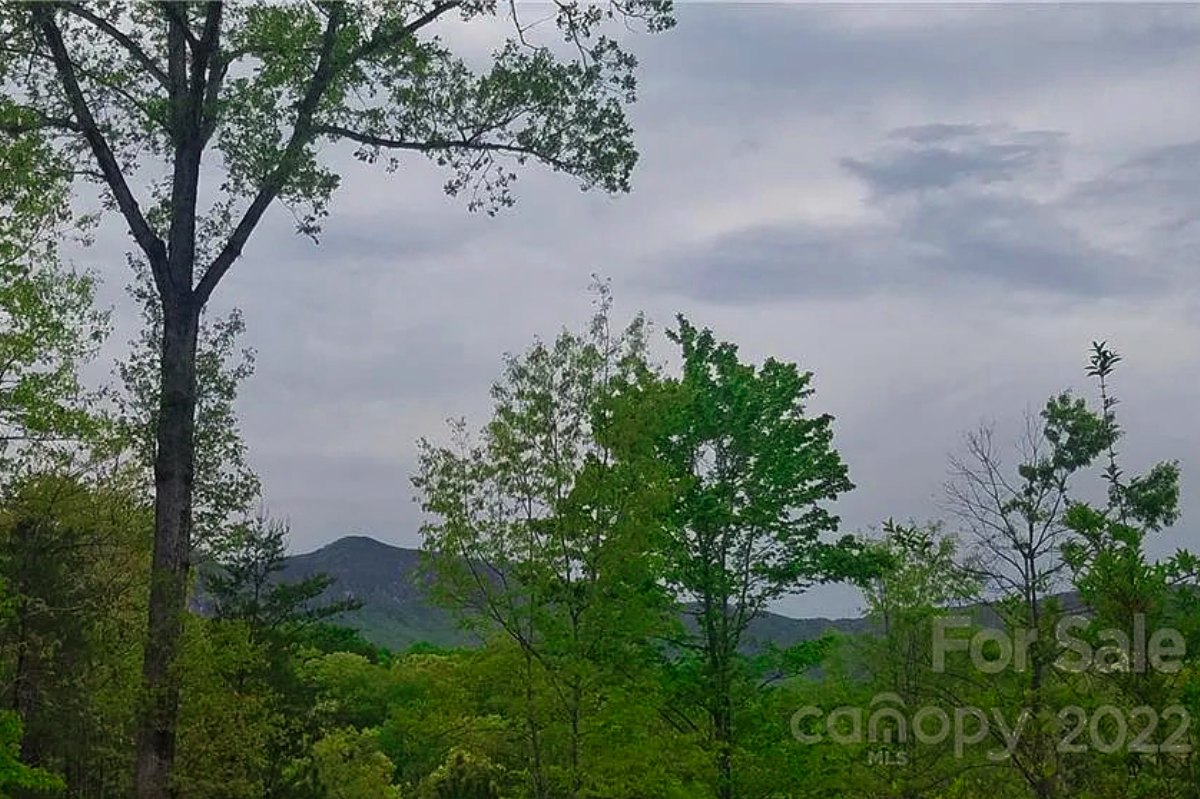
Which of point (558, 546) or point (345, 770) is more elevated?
point (558, 546)

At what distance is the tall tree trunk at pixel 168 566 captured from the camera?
469 inches

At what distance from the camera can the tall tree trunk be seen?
11914 mm

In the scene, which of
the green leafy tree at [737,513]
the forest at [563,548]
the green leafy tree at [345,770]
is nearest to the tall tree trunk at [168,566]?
the forest at [563,548]

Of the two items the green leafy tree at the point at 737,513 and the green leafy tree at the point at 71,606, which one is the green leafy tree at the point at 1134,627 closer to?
the green leafy tree at the point at 737,513

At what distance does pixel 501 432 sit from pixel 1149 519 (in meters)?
15.3

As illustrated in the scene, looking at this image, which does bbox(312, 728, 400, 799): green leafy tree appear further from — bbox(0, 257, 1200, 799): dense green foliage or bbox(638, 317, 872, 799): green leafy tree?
bbox(638, 317, 872, 799): green leafy tree

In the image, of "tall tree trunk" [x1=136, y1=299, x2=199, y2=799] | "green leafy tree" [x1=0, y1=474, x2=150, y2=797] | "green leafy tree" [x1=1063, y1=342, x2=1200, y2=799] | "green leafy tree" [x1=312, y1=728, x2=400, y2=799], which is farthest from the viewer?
"green leafy tree" [x1=312, y1=728, x2=400, y2=799]

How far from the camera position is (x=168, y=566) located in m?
12.1

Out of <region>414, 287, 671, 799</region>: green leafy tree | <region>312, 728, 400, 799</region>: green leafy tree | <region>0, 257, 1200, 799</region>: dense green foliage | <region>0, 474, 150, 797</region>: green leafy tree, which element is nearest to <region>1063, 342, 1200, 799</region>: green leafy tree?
<region>0, 257, 1200, 799</region>: dense green foliage

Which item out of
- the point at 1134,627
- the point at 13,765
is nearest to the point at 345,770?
the point at 13,765

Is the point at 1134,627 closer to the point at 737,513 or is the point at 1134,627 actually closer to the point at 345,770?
the point at 737,513

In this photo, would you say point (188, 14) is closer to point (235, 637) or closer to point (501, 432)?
point (501, 432)

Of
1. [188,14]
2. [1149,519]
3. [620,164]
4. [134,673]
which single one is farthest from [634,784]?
[1149,519]

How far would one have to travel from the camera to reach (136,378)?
18297 millimetres
